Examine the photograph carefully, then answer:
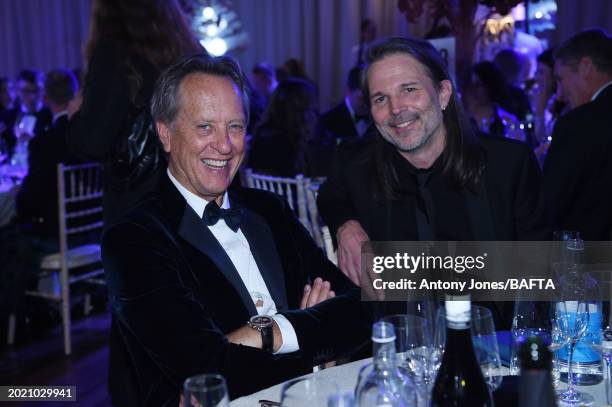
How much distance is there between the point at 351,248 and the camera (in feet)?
7.27

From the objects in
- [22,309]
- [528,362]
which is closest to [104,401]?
[22,309]

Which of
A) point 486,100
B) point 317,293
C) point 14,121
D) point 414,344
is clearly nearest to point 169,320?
point 317,293

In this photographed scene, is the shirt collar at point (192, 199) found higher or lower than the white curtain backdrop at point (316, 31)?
lower

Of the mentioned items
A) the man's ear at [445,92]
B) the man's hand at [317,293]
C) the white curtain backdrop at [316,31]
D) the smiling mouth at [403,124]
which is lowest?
the man's hand at [317,293]

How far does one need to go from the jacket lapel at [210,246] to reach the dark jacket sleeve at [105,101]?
102cm

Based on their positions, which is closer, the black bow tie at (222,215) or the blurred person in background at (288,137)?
the black bow tie at (222,215)

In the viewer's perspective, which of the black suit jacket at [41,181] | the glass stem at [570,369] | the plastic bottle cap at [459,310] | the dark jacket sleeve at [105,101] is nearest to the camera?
the plastic bottle cap at [459,310]


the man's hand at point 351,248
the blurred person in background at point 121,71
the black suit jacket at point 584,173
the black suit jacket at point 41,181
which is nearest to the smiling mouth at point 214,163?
the man's hand at point 351,248

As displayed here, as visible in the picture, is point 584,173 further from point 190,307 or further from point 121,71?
point 190,307

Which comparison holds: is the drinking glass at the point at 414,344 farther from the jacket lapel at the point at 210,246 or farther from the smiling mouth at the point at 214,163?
the smiling mouth at the point at 214,163

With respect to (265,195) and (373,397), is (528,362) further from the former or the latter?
(265,195)

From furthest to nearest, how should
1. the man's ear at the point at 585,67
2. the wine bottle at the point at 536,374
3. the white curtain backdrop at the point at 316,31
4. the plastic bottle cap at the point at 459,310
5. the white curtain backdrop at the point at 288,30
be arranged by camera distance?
the white curtain backdrop at the point at 288,30 < the white curtain backdrop at the point at 316,31 < the man's ear at the point at 585,67 < the plastic bottle cap at the point at 459,310 < the wine bottle at the point at 536,374

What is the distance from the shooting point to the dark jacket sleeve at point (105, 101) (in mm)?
2658

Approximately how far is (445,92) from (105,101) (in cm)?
131
